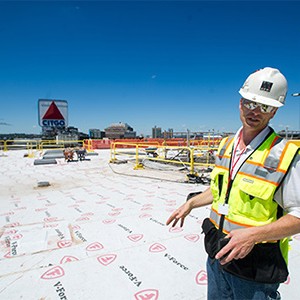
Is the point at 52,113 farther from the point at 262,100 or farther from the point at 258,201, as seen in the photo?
the point at 258,201

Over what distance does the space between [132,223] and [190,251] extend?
1295 millimetres

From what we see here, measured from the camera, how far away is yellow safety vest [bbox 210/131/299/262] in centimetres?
109

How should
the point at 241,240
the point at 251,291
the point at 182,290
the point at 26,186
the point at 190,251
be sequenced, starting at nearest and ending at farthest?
1. the point at 241,240
2. the point at 251,291
3. the point at 182,290
4. the point at 190,251
5. the point at 26,186

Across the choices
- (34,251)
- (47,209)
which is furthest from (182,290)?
(47,209)

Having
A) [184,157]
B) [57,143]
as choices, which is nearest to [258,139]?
[184,157]

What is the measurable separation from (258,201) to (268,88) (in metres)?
0.62

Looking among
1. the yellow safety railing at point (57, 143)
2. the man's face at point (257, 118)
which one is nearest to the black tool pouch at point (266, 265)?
the man's face at point (257, 118)

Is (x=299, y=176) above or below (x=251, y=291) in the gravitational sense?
above

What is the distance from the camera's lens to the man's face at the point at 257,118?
1196mm

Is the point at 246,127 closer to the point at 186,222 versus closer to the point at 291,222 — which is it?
the point at 291,222

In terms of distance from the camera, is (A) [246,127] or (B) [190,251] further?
(B) [190,251]

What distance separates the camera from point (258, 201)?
44.1 inches

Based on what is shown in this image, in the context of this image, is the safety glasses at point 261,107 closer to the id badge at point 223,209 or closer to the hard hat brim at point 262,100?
the hard hat brim at point 262,100

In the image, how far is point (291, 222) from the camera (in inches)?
40.1
